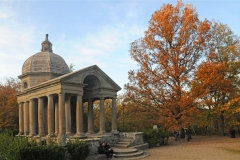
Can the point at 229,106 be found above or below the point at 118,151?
above

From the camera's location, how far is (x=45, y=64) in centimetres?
3045

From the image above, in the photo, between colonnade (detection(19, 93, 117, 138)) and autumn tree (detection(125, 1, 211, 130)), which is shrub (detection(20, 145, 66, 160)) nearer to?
colonnade (detection(19, 93, 117, 138))

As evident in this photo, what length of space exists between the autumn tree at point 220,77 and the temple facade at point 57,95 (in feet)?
28.2

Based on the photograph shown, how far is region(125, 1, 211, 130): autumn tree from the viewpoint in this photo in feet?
85.1

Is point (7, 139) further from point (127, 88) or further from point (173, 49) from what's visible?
point (173, 49)

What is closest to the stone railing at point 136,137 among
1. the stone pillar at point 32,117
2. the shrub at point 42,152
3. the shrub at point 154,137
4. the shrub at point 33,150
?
the shrub at point 154,137

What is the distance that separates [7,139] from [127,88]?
15.3 meters

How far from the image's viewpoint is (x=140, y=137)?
22516 millimetres

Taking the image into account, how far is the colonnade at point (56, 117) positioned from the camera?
20.5 meters

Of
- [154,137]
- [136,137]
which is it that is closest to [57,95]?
[136,137]

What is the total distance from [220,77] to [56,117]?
17.2 meters

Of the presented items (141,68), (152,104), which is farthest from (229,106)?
(141,68)

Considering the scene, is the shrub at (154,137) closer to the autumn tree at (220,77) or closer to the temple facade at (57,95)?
the temple facade at (57,95)

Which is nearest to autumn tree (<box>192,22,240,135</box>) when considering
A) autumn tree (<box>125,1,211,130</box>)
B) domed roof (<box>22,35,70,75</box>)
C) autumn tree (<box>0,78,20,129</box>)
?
autumn tree (<box>125,1,211,130</box>)
